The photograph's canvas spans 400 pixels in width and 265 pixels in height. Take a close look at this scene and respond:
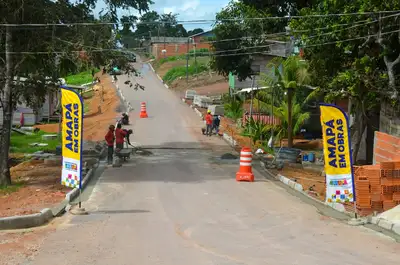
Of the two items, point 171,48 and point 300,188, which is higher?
point 171,48

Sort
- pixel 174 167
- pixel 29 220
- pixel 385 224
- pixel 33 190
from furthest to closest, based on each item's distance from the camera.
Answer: pixel 174 167
pixel 33 190
pixel 385 224
pixel 29 220

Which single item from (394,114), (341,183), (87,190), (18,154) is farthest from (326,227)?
(18,154)

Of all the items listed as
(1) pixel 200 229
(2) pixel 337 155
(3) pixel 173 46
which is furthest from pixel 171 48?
(1) pixel 200 229

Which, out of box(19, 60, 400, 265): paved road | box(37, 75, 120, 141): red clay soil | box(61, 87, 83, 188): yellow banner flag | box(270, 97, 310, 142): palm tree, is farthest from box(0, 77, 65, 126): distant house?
box(61, 87, 83, 188): yellow banner flag

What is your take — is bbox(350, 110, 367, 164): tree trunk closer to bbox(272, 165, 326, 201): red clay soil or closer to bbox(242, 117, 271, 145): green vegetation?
bbox(272, 165, 326, 201): red clay soil

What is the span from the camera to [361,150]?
26656 mm

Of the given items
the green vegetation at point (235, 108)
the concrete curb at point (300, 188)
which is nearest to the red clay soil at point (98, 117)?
the green vegetation at point (235, 108)

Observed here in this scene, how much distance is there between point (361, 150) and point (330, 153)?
525 inches

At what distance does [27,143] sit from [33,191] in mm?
16164

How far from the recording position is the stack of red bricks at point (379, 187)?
14.6 metres

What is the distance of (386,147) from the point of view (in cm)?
1802

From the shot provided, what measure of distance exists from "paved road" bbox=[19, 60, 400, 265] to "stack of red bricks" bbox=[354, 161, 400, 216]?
1.29m

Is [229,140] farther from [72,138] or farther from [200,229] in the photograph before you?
[200,229]

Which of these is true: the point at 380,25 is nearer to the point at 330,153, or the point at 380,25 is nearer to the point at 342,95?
the point at 342,95
